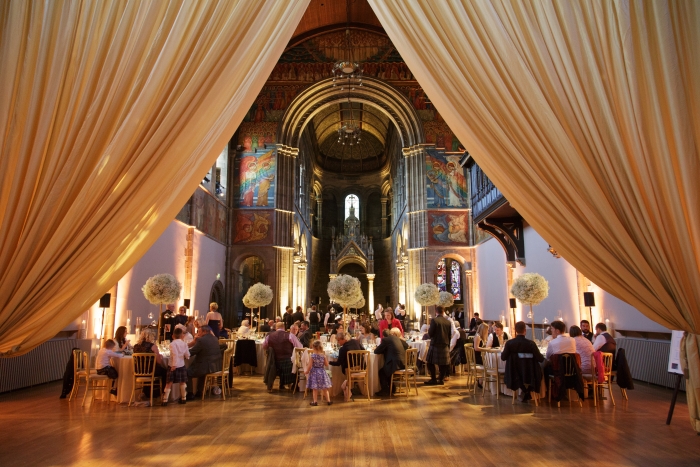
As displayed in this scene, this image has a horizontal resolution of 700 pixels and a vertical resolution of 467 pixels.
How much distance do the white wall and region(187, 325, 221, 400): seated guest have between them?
6.88 metres

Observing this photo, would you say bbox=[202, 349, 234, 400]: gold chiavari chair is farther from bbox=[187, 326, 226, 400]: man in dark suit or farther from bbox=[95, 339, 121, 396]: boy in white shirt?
bbox=[95, 339, 121, 396]: boy in white shirt

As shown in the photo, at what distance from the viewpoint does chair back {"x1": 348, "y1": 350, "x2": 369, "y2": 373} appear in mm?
7062

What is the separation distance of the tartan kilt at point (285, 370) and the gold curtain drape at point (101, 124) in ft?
17.0

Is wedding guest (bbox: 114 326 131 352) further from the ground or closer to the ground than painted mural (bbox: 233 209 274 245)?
closer to the ground

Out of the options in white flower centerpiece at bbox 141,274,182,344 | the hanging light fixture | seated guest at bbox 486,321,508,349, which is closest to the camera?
seated guest at bbox 486,321,508,349

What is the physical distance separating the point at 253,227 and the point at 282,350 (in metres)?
12.9

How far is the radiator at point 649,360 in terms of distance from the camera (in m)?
7.39

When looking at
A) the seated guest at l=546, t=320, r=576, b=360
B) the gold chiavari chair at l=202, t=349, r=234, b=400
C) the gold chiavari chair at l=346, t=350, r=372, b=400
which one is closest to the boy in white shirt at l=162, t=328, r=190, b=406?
the gold chiavari chair at l=202, t=349, r=234, b=400

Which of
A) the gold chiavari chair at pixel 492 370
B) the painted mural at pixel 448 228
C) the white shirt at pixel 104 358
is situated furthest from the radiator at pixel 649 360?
the painted mural at pixel 448 228

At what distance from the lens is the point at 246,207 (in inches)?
794

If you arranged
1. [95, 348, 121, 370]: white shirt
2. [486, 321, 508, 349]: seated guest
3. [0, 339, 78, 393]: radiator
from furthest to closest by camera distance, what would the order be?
[486, 321, 508, 349]: seated guest < [0, 339, 78, 393]: radiator < [95, 348, 121, 370]: white shirt

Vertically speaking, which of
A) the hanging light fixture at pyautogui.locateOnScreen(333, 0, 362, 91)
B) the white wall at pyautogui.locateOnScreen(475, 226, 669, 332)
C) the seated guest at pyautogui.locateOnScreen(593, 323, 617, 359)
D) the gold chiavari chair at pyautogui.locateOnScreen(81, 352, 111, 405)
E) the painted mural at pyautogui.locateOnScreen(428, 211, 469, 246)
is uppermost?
the hanging light fixture at pyautogui.locateOnScreen(333, 0, 362, 91)

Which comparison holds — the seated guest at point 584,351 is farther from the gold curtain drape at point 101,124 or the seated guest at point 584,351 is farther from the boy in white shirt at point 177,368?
the gold curtain drape at point 101,124

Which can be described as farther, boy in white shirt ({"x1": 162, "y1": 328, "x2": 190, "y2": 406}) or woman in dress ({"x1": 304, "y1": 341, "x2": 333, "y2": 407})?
woman in dress ({"x1": 304, "y1": 341, "x2": 333, "y2": 407})
